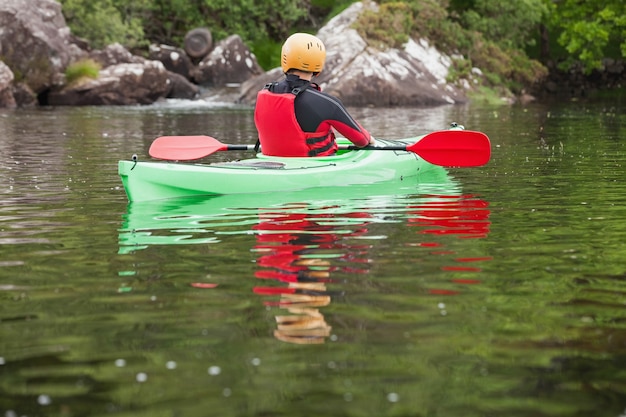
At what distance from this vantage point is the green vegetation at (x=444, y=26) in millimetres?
30828

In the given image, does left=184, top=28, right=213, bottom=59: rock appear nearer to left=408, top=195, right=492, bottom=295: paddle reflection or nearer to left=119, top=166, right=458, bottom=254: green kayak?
left=119, top=166, right=458, bottom=254: green kayak

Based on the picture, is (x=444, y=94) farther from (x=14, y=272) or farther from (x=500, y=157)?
(x=14, y=272)

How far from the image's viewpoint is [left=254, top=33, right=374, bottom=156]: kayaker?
9.06 m

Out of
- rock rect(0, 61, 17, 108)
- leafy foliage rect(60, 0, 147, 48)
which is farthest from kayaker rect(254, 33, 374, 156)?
leafy foliage rect(60, 0, 147, 48)

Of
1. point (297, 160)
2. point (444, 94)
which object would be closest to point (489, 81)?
point (444, 94)

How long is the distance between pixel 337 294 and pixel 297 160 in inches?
175

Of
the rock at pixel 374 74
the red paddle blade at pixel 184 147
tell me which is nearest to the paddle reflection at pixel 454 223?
the red paddle blade at pixel 184 147

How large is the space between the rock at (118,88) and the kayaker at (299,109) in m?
19.4

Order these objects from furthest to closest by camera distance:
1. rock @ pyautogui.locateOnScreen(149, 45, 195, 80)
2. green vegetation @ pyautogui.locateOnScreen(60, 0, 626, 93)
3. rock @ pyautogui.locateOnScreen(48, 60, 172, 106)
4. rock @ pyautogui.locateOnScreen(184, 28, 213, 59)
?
1. rock @ pyautogui.locateOnScreen(184, 28, 213, 59)
2. rock @ pyautogui.locateOnScreen(149, 45, 195, 80)
3. green vegetation @ pyautogui.locateOnScreen(60, 0, 626, 93)
4. rock @ pyautogui.locateOnScreen(48, 60, 172, 106)

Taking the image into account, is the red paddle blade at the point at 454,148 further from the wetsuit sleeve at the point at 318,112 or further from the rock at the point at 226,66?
the rock at the point at 226,66

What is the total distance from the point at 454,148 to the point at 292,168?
5.40 ft

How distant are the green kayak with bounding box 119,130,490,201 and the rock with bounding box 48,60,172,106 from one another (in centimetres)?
1811

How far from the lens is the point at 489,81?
103 feet

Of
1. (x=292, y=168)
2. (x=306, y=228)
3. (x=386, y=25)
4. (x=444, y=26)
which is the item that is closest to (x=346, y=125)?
(x=292, y=168)
